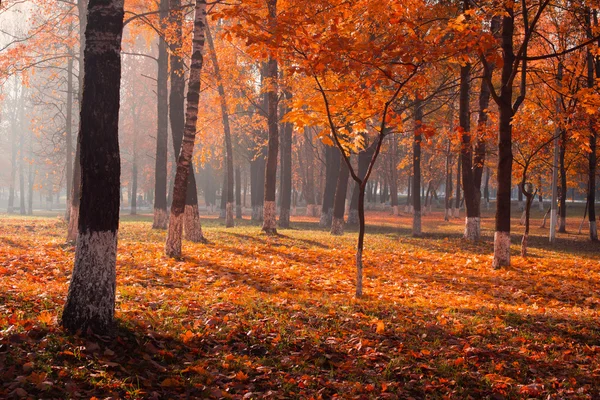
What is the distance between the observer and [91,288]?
546 cm

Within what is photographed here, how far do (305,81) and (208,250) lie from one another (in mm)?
7099

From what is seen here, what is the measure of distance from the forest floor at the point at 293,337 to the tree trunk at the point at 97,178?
0.29 m

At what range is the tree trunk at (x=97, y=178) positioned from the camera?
541cm

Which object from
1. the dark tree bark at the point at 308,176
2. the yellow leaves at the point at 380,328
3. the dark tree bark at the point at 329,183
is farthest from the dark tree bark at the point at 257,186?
the yellow leaves at the point at 380,328

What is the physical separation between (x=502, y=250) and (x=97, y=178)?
10211mm

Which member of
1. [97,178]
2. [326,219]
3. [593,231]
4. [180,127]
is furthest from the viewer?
[326,219]

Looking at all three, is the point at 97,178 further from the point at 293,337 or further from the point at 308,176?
the point at 308,176

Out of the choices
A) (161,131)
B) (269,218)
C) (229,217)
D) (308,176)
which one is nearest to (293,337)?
(269,218)

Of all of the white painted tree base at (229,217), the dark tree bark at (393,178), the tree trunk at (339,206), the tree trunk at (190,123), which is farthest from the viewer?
the dark tree bark at (393,178)

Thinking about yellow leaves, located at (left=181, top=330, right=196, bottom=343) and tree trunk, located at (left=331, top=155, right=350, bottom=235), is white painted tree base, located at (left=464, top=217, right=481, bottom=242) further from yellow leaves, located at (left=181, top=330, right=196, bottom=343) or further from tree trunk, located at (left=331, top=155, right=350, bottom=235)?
yellow leaves, located at (left=181, top=330, right=196, bottom=343)

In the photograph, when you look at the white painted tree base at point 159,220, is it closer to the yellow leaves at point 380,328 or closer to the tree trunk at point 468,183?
the tree trunk at point 468,183

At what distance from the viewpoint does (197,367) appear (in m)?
5.01

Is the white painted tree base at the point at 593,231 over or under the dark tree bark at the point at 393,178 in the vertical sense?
under

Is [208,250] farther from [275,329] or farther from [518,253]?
[518,253]
